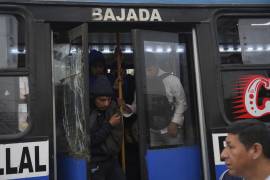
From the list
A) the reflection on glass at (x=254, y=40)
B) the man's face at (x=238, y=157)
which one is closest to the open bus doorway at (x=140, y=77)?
the reflection on glass at (x=254, y=40)

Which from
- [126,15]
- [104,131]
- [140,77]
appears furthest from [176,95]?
[126,15]

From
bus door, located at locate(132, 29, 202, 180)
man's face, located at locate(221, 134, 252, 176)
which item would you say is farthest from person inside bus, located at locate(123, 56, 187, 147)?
man's face, located at locate(221, 134, 252, 176)

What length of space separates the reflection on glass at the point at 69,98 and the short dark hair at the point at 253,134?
162 centimetres

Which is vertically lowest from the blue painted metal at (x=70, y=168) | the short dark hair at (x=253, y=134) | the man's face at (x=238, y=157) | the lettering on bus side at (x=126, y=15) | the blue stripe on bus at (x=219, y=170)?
the blue stripe on bus at (x=219, y=170)

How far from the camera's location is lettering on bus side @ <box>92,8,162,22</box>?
3.48 metres

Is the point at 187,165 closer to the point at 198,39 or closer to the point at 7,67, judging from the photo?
the point at 198,39

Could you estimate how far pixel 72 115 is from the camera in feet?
11.5

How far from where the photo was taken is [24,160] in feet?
10.4

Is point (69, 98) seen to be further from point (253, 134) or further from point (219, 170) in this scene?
point (253, 134)

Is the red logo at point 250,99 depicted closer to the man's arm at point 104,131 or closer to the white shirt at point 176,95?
the white shirt at point 176,95

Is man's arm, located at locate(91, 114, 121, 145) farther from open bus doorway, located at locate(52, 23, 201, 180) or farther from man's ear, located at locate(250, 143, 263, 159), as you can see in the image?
man's ear, located at locate(250, 143, 263, 159)

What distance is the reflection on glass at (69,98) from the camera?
336cm

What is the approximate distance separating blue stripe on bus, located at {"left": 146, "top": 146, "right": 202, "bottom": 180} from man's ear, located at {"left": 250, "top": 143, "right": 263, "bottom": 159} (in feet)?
5.53

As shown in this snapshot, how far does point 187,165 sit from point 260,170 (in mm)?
1853
